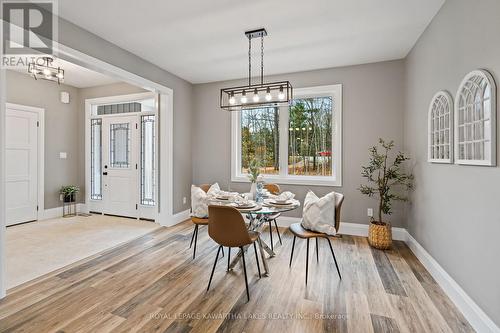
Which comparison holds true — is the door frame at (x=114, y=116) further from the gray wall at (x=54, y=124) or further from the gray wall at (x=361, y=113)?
the gray wall at (x=361, y=113)

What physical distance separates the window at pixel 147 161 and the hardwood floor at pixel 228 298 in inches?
73.5

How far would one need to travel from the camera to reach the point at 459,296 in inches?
80.7

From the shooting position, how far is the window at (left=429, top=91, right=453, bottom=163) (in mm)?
2250

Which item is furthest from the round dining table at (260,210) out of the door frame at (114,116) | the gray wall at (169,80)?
the door frame at (114,116)

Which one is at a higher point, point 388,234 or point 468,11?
point 468,11

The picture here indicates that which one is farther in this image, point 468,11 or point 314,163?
point 314,163

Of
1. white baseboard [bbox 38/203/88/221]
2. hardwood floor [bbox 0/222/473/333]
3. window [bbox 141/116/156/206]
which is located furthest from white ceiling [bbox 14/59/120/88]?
hardwood floor [bbox 0/222/473/333]

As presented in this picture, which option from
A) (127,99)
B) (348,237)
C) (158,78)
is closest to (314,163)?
(348,237)

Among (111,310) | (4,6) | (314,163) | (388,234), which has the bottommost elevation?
(111,310)

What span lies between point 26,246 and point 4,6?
301 centimetres

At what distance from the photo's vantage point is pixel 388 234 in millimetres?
3332

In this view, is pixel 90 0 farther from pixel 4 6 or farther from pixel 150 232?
pixel 150 232

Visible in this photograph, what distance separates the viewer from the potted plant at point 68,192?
513 centimetres

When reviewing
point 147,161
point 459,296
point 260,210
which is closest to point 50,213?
point 147,161
